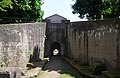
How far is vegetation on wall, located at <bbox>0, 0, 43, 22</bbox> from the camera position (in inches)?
736

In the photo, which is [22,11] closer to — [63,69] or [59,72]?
[63,69]

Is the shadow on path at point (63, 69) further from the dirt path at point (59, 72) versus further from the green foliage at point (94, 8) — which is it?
the green foliage at point (94, 8)

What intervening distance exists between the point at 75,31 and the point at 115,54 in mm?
10192

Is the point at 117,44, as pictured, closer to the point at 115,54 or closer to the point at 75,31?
the point at 115,54

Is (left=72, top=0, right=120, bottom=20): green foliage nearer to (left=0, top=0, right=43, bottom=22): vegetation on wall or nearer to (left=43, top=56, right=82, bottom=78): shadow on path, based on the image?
(left=0, top=0, right=43, bottom=22): vegetation on wall

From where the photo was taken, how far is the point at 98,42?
1505 centimetres

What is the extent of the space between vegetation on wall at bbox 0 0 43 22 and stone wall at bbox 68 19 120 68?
15.1 feet

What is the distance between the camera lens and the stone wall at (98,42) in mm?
12055

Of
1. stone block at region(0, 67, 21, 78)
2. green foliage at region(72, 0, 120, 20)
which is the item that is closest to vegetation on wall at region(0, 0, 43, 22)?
green foliage at region(72, 0, 120, 20)

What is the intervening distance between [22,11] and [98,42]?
9.35m

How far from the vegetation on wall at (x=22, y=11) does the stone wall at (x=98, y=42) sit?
4590 millimetres

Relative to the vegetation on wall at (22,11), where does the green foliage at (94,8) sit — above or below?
above

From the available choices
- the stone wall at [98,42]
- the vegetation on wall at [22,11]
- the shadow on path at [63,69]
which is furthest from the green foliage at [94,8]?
the shadow on path at [63,69]

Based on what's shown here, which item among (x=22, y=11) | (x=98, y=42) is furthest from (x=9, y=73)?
(x=22, y=11)
